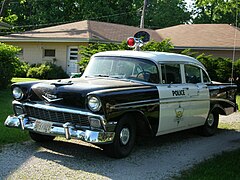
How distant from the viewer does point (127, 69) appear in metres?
6.95

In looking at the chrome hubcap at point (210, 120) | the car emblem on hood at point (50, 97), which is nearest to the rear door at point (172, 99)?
the chrome hubcap at point (210, 120)

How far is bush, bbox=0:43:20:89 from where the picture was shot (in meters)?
14.0

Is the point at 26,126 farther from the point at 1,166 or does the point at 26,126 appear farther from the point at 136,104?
the point at 136,104

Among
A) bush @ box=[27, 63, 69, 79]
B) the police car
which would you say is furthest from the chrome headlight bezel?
bush @ box=[27, 63, 69, 79]

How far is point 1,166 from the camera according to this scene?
17.7ft

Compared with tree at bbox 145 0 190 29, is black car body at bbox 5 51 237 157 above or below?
below

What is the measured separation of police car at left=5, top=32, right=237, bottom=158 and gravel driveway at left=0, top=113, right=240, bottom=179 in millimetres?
300

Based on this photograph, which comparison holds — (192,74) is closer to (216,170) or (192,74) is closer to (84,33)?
(216,170)

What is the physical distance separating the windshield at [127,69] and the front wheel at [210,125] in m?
2.17

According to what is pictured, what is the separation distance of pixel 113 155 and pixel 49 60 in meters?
18.3

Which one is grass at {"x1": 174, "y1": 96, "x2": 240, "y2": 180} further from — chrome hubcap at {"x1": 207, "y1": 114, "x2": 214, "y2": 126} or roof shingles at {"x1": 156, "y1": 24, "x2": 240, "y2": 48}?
roof shingles at {"x1": 156, "y1": 24, "x2": 240, "y2": 48}

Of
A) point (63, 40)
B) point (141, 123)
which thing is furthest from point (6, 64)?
point (141, 123)

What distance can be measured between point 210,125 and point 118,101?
3483 millimetres

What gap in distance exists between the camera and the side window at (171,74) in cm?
700
